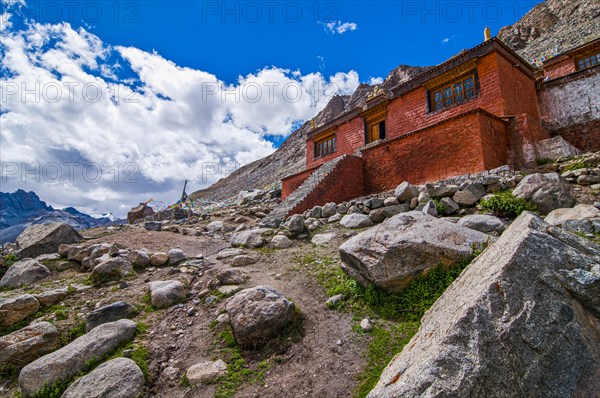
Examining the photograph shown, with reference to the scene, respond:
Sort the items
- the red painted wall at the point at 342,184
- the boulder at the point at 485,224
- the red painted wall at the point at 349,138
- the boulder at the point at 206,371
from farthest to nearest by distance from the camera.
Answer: the red painted wall at the point at 349,138, the red painted wall at the point at 342,184, the boulder at the point at 485,224, the boulder at the point at 206,371

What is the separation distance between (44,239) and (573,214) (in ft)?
47.9

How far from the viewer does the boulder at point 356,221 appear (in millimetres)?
8625

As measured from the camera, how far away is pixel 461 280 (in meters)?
3.11

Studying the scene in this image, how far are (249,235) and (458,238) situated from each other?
20.1 ft

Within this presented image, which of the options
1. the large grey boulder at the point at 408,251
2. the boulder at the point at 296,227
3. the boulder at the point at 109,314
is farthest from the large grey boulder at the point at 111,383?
the boulder at the point at 296,227

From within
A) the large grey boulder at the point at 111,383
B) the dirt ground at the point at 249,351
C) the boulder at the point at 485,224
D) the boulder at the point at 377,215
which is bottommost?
the large grey boulder at the point at 111,383

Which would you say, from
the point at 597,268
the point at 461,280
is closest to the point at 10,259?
the point at 461,280

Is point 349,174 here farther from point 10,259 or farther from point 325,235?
point 10,259

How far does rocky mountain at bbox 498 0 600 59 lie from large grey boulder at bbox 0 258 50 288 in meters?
33.7

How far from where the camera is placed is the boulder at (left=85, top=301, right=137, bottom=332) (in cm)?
469

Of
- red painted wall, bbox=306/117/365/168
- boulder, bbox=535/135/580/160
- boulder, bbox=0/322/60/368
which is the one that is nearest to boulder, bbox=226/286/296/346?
boulder, bbox=0/322/60/368

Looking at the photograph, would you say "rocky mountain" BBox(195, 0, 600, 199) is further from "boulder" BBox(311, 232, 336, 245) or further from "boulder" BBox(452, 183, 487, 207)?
"boulder" BBox(311, 232, 336, 245)

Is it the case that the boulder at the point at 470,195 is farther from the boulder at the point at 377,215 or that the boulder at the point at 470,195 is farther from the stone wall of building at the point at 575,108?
the stone wall of building at the point at 575,108

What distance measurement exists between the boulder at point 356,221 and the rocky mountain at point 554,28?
1015 inches
